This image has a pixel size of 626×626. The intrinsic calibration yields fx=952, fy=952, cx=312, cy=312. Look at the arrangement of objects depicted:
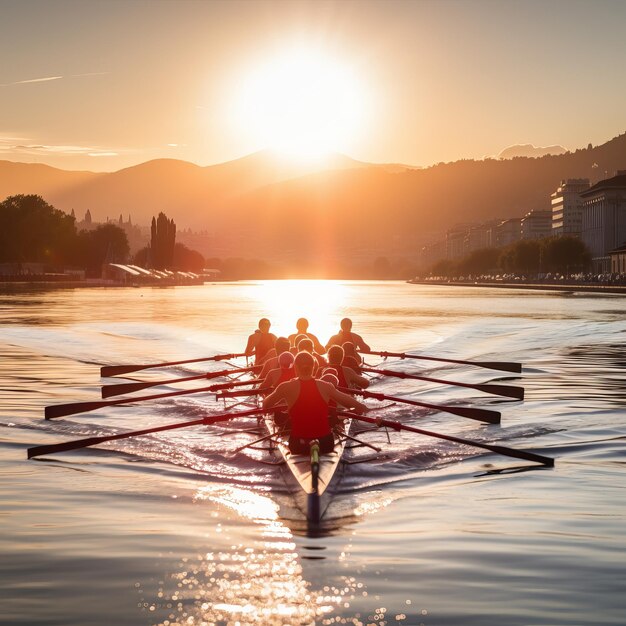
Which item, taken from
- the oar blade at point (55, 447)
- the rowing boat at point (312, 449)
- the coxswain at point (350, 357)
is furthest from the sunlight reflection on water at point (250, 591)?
the coxswain at point (350, 357)

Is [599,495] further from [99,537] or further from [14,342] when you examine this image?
[14,342]

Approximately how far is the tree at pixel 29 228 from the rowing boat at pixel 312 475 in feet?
491

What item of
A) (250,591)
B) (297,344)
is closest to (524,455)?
(297,344)

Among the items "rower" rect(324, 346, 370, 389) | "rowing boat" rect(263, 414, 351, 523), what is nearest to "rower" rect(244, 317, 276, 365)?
"rower" rect(324, 346, 370, 389)

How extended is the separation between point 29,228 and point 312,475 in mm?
153083

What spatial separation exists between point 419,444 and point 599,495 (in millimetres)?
4702

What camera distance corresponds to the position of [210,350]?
134ft

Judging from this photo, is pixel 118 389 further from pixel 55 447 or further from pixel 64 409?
pixel 55 447

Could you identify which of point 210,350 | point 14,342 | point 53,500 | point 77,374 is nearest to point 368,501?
point 53,500

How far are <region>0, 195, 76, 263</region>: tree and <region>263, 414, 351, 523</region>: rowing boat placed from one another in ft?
491

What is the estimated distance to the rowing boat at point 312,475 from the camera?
1157 cm

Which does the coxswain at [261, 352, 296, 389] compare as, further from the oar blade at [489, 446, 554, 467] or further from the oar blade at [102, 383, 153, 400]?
the oar blade at [102, 383, 153, 400]

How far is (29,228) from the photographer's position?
15688 centimetres

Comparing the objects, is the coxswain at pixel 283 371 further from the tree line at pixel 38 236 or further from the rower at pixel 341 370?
the tree line at pixel 38 236
